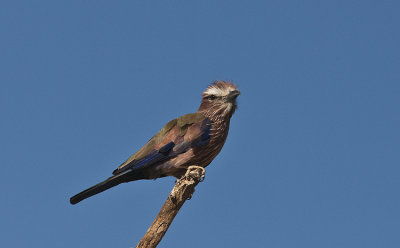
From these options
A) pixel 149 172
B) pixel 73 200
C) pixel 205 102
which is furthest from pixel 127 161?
pixel 205 102

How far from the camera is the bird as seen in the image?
7.31m

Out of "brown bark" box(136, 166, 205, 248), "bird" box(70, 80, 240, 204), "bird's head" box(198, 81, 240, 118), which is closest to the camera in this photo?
"brown bark" box(136, 166, 205, 248)

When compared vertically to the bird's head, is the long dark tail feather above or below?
below

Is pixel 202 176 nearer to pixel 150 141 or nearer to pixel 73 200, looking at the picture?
pixel 150 141

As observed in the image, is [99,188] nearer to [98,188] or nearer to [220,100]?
[98,188]

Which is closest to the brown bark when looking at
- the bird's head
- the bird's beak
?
the bird's head

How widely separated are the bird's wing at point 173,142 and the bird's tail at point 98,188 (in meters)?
0.09

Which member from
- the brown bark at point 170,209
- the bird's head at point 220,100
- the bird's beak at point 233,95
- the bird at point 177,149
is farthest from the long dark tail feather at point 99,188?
the bird's beak at point 233,95

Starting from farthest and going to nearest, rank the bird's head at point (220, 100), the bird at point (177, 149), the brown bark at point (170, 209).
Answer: the bird's head at point (220, 100) < the bird at point (177, 149) < the brown bark at point (170, 209)

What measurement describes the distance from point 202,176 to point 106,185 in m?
1.41

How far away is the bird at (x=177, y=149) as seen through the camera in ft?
24.0

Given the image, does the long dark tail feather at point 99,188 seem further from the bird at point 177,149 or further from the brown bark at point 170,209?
the brown bark at point 170,209

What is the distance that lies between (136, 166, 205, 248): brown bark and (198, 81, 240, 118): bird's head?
3.93ft

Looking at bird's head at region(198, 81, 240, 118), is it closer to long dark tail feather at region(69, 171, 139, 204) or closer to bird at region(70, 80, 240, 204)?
bird at region(70, 80, 240, 204)
